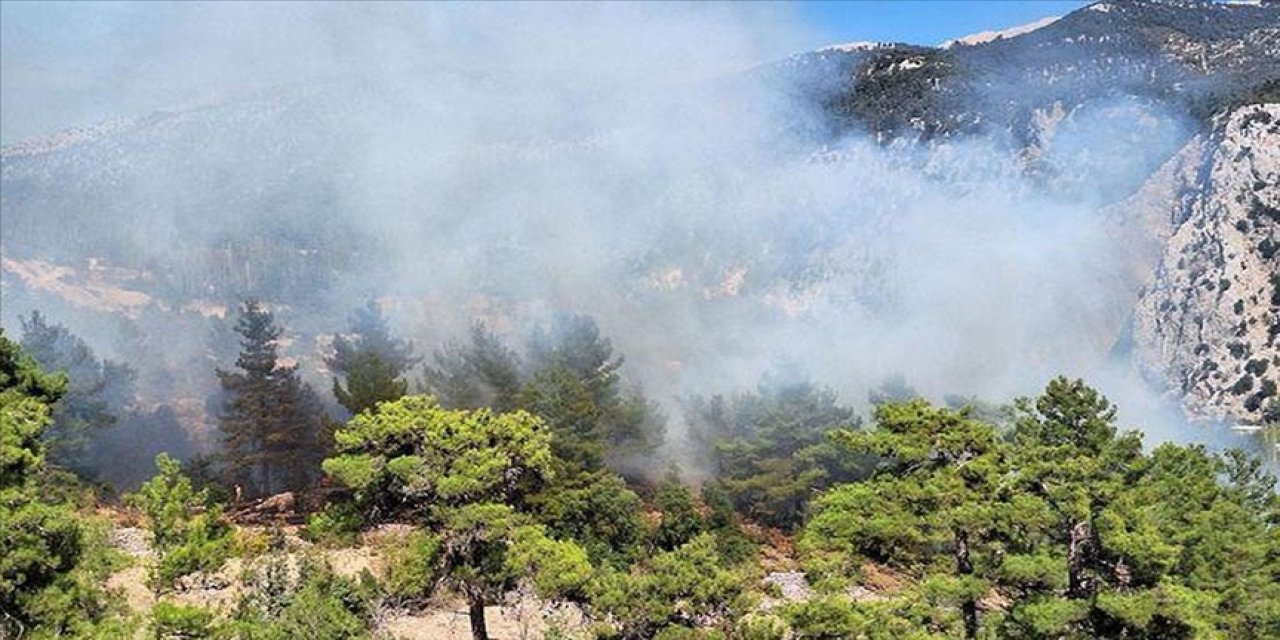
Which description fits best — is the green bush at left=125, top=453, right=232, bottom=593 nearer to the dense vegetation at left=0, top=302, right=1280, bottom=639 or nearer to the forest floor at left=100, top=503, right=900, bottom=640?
the dense vegetation at left=0, top=302, right=1280, bottom=639

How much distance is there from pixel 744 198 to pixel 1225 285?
3216 centimetres

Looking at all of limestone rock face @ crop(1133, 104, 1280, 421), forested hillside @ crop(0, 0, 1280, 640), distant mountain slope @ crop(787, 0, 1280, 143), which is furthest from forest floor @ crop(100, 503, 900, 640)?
distant mountain slope @ crop(787, 0, 1280, 143)

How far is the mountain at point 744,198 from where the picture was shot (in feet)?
176

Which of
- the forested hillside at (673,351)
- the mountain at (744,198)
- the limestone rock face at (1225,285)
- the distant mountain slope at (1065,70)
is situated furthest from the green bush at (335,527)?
the distant mountain slope at (1065,70)

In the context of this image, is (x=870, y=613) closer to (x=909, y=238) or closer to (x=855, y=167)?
(x=909, y=238)

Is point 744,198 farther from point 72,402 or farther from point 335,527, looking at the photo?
point 335,527

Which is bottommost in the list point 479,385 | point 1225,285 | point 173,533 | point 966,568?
point 966,568

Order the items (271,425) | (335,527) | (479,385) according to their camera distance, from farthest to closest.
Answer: (479,385)
(271,425)
(335,527)

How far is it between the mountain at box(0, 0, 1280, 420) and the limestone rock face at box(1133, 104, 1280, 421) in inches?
4.9

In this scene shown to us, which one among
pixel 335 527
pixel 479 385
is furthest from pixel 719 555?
pixel 479 385

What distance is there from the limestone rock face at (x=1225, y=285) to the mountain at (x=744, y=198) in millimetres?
125

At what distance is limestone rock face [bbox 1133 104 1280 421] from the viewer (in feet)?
159

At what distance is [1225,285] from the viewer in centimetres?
4988

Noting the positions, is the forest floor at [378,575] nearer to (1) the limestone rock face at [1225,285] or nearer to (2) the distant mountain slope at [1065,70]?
(1) the limestone rock face at [1225,285]
